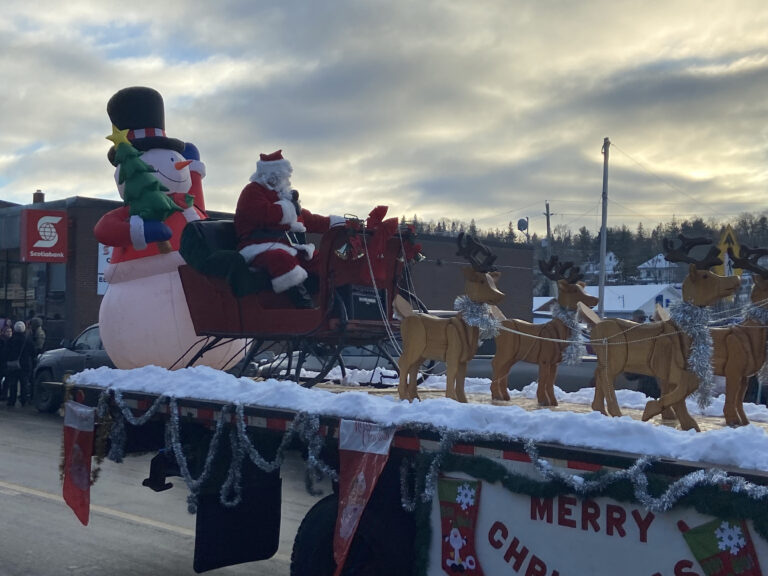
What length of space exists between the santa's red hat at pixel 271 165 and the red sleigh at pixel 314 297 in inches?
18.6

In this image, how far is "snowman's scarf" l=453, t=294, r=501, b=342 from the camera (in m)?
4.91

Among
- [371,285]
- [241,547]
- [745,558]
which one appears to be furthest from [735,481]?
[241,547]

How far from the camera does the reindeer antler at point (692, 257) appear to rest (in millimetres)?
4109

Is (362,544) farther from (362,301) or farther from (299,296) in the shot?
(299,296)

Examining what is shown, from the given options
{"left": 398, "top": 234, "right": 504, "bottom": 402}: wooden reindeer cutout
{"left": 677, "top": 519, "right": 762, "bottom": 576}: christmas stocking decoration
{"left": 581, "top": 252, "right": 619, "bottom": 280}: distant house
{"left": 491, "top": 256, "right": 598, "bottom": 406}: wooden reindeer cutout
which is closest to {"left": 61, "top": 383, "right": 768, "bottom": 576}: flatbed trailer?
{"left": 677, "top": 519, "right": 762, "bottom": 576}: christmas stocking decoration

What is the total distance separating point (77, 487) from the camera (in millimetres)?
5805

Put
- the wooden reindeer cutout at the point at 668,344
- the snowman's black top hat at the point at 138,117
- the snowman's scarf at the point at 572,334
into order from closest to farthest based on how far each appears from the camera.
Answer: the wooden reindeer cutout at the point at 668,344 → the snowman's scarf at the point at 572,334 → the snowman's black top hat at the point at 138,117

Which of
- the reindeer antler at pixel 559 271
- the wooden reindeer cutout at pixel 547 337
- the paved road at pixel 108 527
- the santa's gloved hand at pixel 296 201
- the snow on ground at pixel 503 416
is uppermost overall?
the santa's gloved hand at pixel 296 201

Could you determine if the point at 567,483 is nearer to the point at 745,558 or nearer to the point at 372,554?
the point at 745,558

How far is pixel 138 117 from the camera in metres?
7.51

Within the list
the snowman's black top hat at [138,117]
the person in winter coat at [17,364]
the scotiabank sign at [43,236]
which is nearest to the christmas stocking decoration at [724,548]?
the snowman's black top hat at [138,117]

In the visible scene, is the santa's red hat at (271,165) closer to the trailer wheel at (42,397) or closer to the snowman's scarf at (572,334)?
the snowman's scarf at (572,334)

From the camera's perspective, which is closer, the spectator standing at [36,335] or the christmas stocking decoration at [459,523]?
the christmas stocking decoration at [459,523]

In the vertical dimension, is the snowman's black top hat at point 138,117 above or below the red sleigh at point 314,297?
above
